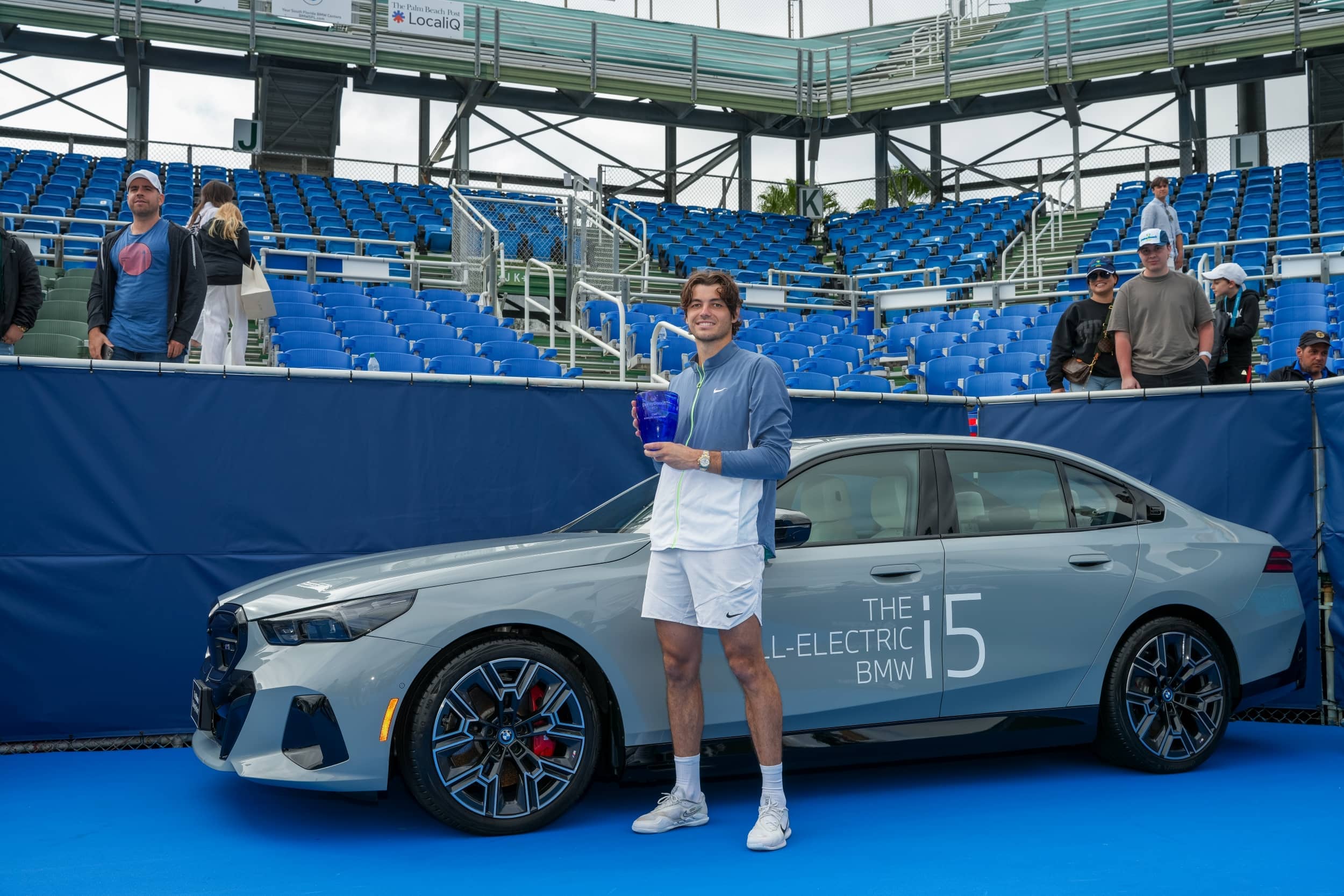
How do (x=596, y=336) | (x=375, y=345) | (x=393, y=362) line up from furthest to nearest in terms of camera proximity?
(x=596, y=336), (x=375, y=345), (x=393, y=362)

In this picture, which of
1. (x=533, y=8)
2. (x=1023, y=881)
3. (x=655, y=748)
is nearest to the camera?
(x=1023, y=881)

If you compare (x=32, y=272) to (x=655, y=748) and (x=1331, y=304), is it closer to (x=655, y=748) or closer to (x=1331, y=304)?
(x=655, y=748)

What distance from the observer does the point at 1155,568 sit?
5094 mm

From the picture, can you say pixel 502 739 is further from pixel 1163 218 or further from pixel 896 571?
pixel 1163 218

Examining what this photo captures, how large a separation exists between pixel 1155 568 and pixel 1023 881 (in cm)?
188

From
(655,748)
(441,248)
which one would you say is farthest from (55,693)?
(441,248)

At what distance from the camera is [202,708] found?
432 cm

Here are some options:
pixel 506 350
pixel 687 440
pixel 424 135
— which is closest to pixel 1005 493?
pixel 687 440

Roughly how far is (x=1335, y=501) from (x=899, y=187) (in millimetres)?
23757

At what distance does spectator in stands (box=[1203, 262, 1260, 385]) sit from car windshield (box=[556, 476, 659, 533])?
452 centimetres

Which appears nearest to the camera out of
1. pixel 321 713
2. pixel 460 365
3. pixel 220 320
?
pixel 321 713

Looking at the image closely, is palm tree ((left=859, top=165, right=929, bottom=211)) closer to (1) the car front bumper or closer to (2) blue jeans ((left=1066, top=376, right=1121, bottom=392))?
(2) blue jeans ((left=1066, top=376, right=1121, bottom=392))

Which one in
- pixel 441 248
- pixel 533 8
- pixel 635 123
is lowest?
pixel 441 248

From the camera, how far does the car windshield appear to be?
4.75 m
